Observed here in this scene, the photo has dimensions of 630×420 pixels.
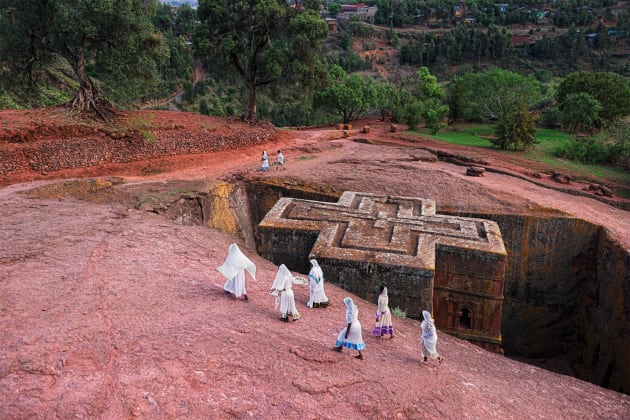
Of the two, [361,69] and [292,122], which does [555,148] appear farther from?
[361,69]

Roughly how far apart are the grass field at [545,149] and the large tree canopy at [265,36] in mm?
7071

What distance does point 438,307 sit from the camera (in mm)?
10945

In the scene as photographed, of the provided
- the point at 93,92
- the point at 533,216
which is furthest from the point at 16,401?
the point at 93,92

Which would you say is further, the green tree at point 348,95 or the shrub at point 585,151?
the green tree at point 348,95

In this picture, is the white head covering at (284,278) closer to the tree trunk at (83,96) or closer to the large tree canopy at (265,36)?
the tree trunk at (83,96)

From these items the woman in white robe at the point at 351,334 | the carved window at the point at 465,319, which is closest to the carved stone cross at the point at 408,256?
the carved window at the point at 465,319

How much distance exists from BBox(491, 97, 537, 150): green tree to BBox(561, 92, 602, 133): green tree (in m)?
4.80

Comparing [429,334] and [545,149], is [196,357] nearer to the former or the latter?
[429,334]

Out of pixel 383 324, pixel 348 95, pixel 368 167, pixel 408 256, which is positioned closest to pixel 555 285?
pixel 408 256

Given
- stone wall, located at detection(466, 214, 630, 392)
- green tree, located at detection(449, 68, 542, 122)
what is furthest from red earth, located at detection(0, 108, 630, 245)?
green tree, located at detection(449, 68, 542, 122)

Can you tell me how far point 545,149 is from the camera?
21.6 m

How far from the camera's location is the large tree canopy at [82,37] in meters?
16.0

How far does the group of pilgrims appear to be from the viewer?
22.2ft

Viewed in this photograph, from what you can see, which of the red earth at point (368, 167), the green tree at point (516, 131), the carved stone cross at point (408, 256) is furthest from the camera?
the green tree at point (516, 131)
